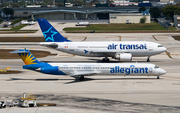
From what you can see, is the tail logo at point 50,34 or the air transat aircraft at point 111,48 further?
the tail logo at point 50,34

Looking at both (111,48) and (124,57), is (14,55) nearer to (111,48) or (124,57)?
(111,48)

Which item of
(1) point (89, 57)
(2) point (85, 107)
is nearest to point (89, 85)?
(2) point (85, 107)

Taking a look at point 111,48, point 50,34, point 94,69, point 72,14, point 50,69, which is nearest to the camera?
point 50,69

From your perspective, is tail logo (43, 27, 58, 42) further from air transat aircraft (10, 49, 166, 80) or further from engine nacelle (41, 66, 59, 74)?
engine nacelle (41, 66, 59, 74)

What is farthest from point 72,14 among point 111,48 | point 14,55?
point 111,48

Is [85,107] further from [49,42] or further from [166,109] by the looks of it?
[49,42]

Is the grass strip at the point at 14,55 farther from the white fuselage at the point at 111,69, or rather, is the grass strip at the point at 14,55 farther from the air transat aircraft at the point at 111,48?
the white fuselage at the point at 111,69

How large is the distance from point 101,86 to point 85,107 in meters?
10.1

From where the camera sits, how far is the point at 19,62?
67062mm

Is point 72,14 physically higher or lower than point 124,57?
higher

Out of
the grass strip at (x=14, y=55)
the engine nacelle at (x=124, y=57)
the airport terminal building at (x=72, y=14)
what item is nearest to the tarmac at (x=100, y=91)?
the engine nacelle at (x=124, y=57)

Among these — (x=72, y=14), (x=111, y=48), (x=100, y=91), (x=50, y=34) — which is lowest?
(x=100, y=91)

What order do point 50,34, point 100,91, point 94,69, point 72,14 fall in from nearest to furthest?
point 100,91 → point 94,69 → point 50,34 → point 72,14

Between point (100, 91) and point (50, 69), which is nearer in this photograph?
point (100, 91)
